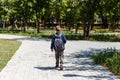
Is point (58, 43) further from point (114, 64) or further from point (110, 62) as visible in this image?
point (110, 62)

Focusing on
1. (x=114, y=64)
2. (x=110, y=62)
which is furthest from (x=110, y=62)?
(x=114, y=64)

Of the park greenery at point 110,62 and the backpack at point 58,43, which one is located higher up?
the backpack at point 58,43

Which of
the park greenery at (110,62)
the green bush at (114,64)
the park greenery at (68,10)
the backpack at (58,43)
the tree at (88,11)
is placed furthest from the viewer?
the park greenery at (68,10)

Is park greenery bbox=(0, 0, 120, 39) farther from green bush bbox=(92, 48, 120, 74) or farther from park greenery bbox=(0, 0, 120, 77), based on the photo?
green bush bbox=(92, 48, 120, 74)

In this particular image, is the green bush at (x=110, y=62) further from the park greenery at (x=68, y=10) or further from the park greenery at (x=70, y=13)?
the park greenery at (x=68, y=10)

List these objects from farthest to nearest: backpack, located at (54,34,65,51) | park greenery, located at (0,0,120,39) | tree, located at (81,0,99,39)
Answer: park greenery, located at (0,0,120,39), tree, located at (81,0,99,39), backpack, located at (54,34,65,51)

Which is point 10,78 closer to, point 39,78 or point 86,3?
point 39,78

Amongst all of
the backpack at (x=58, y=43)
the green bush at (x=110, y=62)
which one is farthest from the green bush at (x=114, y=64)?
the backpack at (x=58, y=43)

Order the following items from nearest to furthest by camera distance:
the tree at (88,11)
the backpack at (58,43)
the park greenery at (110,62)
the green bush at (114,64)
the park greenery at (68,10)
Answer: the green bush at (114,64) < the park greenery at (110,62) < the backpack at (58,43) < the tree at (88,11) < the park greenery at (68,10)

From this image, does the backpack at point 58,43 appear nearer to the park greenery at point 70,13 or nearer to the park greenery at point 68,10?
the park greenery at point 70,13

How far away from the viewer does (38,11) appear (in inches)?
2090

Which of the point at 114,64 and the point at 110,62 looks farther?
the point at 110,62

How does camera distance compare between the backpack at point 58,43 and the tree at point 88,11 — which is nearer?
the backpack at point 58,43

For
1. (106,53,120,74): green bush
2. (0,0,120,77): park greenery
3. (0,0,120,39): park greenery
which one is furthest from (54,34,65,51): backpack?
(0,0,120,39): park greenery
